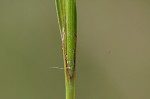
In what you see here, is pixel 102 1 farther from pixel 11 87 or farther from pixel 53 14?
pixel 11 87

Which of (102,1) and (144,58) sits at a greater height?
(102,1)

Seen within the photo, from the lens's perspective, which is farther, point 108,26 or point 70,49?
point 108,26

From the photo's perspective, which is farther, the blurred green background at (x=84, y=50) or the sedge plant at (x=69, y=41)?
the blurred green background at (x=84, y=50)

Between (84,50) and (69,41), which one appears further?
(84,50)

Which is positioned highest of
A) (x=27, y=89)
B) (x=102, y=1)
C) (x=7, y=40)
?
(x=102, y=1)

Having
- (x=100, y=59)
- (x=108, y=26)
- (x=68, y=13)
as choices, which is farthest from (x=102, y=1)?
(x=68, y=13)

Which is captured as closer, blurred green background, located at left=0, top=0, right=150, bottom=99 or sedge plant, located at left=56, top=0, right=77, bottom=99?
sedge plant, located at left=56, top=0, right=77, bottom=99

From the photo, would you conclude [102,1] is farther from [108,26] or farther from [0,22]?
[0,22]
